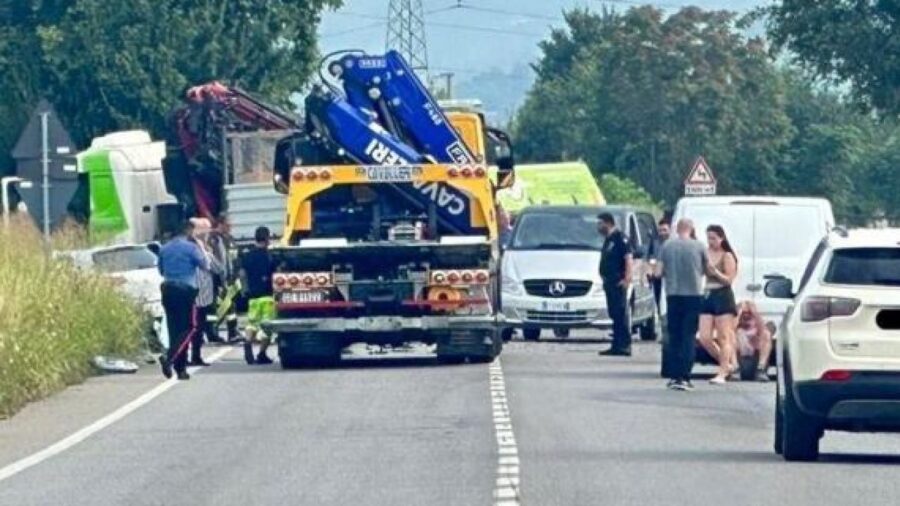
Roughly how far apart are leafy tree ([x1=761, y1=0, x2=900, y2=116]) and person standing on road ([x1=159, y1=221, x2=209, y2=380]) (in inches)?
733

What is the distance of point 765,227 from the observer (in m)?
32.4

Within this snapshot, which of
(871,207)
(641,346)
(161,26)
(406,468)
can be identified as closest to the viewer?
(406,468)

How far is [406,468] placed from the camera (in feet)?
63.6

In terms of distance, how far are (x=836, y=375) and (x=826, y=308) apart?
47cm

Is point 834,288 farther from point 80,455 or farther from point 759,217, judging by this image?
point 759,217

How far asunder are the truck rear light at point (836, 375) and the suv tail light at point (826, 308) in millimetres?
374

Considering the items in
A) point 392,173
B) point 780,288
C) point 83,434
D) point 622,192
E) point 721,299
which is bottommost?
point 622,192

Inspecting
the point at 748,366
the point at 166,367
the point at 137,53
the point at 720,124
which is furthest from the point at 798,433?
the point at 720,124

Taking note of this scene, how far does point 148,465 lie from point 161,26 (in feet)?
157

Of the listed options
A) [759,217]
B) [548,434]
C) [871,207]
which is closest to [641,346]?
[759,217]

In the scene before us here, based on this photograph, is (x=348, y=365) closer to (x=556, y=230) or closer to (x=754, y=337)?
(x=754, y=337)

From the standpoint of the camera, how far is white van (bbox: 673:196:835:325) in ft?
106

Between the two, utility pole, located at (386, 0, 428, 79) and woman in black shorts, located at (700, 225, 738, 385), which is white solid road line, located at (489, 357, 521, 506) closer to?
woman in black shorts, located at (700, 225, 738, 385)

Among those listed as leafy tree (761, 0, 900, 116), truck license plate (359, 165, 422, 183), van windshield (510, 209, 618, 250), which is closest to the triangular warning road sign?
leafy tree (761, 0, 900, 116)
